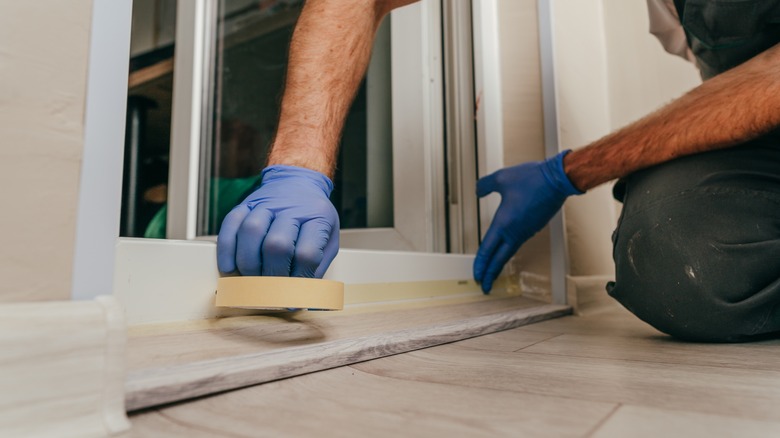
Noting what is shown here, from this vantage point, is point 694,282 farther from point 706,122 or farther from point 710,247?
point 706,122

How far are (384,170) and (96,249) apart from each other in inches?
39.5

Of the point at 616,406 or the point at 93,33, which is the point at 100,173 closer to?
the point at 93,33

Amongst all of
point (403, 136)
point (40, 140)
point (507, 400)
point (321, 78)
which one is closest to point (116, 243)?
point (40, 140)

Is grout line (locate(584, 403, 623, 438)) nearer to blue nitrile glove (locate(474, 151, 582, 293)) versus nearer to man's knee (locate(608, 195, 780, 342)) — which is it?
man's knee (locate(608, 195, 780, 342))

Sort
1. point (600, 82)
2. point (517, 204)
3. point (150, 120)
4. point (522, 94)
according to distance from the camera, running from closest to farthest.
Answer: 1. point (517, 204)
2. point (522, 94)
3. point (150, 120)
4. point (600, 82)

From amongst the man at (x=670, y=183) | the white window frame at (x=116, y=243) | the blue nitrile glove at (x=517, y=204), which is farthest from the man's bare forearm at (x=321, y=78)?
the blue nitrile glove at (x=517, y=204)

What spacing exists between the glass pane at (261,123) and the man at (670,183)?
235 mm

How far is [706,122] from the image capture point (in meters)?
0.74

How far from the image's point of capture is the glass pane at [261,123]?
4.38 feet

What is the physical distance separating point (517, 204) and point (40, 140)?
835 millimetres

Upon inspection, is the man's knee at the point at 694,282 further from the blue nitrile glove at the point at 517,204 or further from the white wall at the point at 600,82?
the white wall at the point at 600,82

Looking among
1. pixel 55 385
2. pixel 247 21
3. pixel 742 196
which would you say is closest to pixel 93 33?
pixel 55 385

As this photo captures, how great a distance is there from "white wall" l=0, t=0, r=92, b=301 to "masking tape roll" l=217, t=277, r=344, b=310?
175 millimetres

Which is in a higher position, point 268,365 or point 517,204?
point 517,204
